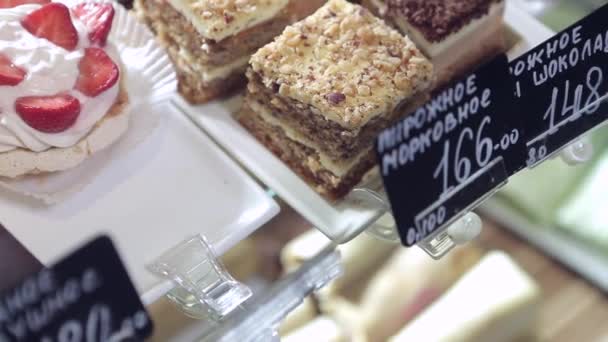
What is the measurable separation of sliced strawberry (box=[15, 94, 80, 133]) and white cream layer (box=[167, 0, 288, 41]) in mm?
301

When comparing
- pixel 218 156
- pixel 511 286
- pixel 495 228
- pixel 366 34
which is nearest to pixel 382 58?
pixel 366 34

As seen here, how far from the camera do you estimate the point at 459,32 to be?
1.53 meters

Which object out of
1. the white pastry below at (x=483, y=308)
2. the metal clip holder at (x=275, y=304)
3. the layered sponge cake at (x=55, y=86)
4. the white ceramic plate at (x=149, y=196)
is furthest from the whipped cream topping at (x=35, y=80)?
the white pastry below at (x=483, y=308)

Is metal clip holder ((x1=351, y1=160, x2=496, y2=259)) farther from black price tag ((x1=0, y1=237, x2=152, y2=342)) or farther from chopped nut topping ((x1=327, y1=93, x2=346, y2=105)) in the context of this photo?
black price tag ((x1=0, y1=237, x2=152, y2=342))

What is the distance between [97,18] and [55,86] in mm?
165

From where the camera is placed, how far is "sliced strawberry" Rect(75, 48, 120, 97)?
4.20ft

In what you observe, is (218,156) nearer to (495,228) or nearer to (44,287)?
(44,287)

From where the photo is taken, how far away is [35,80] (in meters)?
1.21

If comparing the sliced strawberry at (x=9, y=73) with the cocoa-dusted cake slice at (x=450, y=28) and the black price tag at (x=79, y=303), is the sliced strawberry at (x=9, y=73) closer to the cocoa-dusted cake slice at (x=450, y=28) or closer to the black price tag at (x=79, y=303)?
the black price tag at (x=79, y=303)

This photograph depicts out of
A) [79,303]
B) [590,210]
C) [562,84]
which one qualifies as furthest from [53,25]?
[590,210]

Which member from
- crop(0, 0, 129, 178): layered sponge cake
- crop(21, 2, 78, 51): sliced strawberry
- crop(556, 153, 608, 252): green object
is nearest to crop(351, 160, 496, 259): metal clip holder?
crop(0, 0, 129, 178): layered sponge cake

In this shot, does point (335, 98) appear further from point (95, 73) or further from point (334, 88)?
point (95, 73)

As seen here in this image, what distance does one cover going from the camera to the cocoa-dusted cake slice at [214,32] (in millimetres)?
1403

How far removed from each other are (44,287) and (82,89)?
1.80ft
